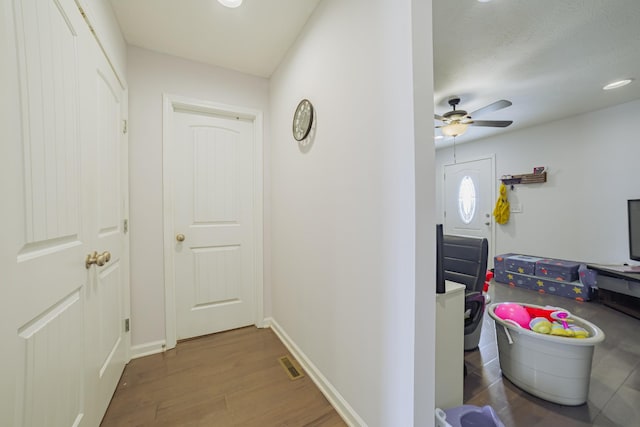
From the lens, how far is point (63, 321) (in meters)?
0.91

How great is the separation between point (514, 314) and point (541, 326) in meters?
0.16

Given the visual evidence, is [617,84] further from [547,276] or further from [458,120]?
[547,276]

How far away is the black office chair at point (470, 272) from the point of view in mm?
1750

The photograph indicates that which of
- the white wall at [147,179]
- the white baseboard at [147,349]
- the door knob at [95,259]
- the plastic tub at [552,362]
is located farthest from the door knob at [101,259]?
the plastic tub at [552,362]

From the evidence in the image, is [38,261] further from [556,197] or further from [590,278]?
[556,197]

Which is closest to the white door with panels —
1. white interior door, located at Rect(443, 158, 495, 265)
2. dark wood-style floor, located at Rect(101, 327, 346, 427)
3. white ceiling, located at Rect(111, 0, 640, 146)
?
dark wood-style floor, located at Rect(101, 327, 346, 427)

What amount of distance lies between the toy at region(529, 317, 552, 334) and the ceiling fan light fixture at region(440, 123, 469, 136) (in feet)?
7.08

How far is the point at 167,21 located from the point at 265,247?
1975mm

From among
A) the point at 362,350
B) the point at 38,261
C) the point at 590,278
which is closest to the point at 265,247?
the point at 362,350

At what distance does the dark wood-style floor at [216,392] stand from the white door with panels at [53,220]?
261 mm

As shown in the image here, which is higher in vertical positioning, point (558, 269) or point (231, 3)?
point (231, 3)

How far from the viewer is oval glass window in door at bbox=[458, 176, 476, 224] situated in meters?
4.74

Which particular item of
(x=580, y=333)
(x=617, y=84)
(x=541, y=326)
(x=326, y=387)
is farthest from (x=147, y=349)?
(x=617, y=84)

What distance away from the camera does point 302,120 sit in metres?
1.77
